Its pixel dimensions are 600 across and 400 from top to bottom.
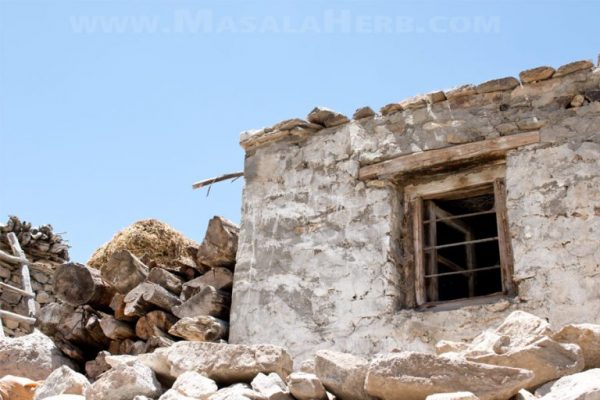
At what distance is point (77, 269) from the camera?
25.2 feet

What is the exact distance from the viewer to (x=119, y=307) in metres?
7.49

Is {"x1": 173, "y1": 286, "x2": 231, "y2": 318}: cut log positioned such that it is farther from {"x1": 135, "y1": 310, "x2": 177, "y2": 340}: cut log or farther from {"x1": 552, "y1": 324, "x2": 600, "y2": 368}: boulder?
{"x1": 552, "y1": 324, "x2": 600, "y2": 368}: boulder

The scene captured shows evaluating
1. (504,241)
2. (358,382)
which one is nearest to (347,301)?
(504,241)

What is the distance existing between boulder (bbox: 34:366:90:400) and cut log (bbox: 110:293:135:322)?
3027mm

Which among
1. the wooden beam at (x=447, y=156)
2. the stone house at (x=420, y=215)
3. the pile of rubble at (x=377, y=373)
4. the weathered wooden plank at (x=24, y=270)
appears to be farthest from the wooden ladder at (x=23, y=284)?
the pile of rubble at (x=377, y=373)

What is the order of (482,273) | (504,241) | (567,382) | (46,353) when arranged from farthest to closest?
(482,273) < (46,353) < (504,241) < (567,382)

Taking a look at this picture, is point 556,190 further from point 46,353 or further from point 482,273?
point 46,353

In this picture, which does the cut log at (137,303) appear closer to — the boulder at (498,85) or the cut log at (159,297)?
the cut log at (159,297)

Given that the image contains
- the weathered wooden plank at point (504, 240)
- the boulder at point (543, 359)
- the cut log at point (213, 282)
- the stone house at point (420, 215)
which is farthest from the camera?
the cut log at point (213, 282)

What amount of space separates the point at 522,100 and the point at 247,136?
2317 millimetres

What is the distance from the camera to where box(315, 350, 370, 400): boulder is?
3.73 meters

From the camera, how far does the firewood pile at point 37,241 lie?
12078 mm

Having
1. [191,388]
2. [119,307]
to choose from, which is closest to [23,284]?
[119,307]

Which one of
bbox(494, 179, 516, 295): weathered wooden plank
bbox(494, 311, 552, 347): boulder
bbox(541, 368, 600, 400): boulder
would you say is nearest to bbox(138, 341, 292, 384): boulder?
bbox(494, 311, 552, 347): boulder
